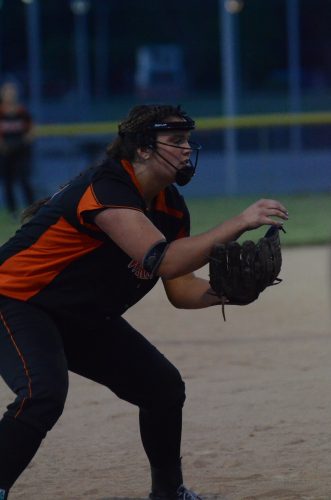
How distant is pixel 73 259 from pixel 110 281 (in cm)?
17

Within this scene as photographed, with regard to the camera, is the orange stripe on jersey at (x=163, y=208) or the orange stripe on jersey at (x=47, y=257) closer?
the orange stripe on jersey at (x=47, y=257)

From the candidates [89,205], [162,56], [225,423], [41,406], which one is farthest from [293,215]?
[162,56]

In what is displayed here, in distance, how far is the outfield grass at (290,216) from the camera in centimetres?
1375

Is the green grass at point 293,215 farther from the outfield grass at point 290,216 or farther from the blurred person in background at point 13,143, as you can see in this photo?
the blurred person in background at point 13,143

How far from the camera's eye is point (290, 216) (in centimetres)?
1608

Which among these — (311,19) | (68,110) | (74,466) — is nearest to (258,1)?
(311,19)

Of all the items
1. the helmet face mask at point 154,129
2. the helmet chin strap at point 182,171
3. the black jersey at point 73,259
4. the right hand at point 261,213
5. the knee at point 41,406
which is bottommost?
the knee at point 41,406

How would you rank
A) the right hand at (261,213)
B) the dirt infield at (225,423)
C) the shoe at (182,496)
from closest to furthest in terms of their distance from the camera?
the right hand at (261,213) → the shoe at (182,496) → the dirt infield at (225,423)

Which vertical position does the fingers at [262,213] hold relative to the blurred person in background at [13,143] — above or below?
above

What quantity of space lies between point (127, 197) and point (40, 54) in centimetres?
2821

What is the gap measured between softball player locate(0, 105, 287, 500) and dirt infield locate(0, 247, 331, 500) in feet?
1.44

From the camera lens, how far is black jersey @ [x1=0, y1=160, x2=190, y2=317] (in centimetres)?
412

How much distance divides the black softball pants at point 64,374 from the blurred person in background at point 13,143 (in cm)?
1236

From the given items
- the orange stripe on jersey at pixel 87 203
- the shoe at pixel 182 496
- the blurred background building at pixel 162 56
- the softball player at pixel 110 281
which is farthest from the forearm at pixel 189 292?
the blurred background building at pixel 162 56
